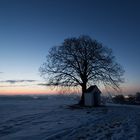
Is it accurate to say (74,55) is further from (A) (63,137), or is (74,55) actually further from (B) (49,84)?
(A) (63,137)

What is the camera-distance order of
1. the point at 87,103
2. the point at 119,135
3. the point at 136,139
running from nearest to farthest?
the point at 136,139 → the point at 119,135 → the point at 87,103

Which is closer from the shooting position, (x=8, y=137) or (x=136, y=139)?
(x=136, y=139)

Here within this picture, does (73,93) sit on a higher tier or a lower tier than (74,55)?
lower

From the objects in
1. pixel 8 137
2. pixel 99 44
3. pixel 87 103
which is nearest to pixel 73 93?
pixel 87 103

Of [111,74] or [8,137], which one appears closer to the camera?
[8,137]

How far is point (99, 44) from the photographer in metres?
41.9

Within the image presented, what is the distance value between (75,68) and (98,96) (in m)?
6.30

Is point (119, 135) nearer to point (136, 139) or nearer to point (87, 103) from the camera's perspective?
point (136, 139)

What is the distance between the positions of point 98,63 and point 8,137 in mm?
30749

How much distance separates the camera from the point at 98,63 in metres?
41.6

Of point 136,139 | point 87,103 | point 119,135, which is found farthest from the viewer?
point 87,103

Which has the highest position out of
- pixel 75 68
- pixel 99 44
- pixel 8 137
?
pixel 99 44

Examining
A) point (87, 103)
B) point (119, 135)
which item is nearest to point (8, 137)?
point (119, 135)

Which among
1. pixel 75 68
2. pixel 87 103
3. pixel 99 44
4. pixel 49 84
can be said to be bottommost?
pixel 87 103
